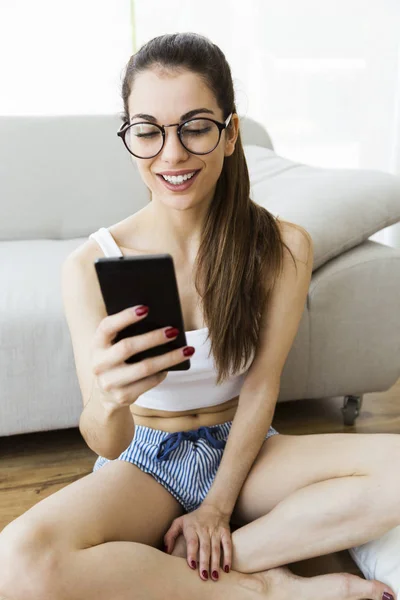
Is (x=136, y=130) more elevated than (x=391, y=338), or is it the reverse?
(x=136, y=130)

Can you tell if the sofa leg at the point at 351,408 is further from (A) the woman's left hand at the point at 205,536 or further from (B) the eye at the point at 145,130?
(B) the eye at the point at 145,130

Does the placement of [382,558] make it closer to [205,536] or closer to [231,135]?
[205,536]

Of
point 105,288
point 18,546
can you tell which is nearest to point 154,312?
point 105,288

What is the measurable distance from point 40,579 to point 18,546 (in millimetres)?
54

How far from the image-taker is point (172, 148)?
3.30ft

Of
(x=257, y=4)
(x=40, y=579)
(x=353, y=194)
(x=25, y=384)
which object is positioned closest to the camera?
(x=40, y=579)

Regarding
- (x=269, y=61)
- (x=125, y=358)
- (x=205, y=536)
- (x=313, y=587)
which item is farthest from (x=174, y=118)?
(x=269, y=61)

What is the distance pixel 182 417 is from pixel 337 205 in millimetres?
676

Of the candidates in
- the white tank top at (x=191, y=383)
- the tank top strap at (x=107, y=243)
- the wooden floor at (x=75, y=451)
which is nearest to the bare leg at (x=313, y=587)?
the wooden floor at (x=75, y=451)

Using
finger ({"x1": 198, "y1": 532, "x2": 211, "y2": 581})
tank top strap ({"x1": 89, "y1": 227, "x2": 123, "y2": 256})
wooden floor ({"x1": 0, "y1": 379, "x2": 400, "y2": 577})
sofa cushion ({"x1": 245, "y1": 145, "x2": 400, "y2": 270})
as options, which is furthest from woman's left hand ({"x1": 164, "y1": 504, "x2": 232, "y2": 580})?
sofa cushion ({"x1": 245, "y1": 145, "x2": 400, "y2": 270})

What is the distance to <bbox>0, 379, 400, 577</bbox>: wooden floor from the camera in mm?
1362

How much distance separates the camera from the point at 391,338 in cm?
163

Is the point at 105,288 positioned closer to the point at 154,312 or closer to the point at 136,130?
the point at 154,312

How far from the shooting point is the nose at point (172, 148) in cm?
101
